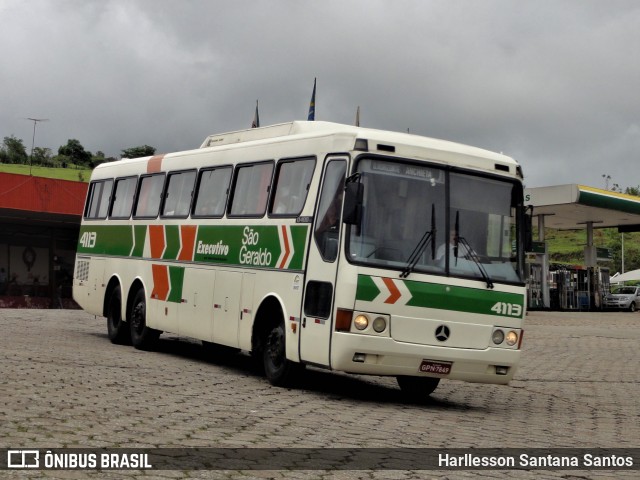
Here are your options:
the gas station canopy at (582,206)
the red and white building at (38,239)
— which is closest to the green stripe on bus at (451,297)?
the red and white building at (38,239)

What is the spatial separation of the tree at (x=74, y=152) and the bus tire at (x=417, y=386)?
12828 centimetres

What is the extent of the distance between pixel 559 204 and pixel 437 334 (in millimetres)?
40613

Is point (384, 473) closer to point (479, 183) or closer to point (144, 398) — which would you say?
point (144, 398)

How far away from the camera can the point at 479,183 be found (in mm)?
13656

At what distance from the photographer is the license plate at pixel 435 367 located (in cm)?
1290

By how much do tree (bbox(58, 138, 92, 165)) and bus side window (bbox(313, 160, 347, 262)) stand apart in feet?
424

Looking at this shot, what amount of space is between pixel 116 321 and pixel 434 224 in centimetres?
911

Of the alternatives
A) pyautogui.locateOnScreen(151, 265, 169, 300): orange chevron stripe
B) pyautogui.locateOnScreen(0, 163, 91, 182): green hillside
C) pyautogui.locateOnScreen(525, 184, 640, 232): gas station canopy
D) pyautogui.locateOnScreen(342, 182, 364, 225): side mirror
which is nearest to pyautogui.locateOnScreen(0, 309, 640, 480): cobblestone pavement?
pyautogui.locateOnScreen(151, 265, 169, 300): orange chevron stripe

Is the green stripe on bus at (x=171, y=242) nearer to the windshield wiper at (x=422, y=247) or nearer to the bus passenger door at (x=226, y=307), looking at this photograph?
the bus passenger door at (x=226, y=307)

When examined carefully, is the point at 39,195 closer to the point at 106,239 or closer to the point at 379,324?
the point at 106,239

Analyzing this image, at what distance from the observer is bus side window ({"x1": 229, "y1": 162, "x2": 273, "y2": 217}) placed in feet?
50.4

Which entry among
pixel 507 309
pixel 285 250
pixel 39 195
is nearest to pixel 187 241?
pixel 285 250

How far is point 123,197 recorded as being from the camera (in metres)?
21.1

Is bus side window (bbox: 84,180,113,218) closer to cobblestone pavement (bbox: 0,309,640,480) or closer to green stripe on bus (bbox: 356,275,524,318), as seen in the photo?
cobblestone pavement (bbox: 0,309,640,480)
